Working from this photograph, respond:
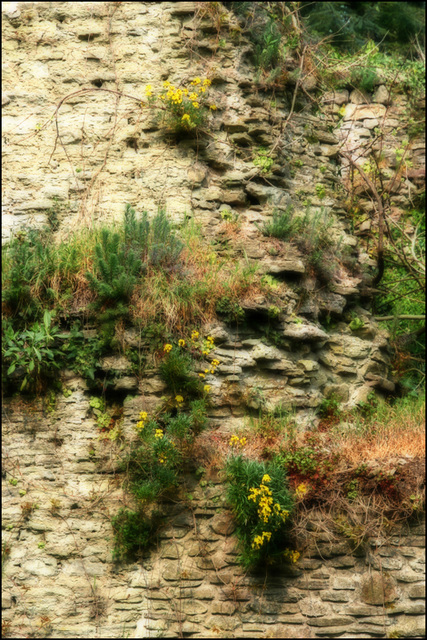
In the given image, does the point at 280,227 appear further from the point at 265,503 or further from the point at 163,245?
the point at 265,503

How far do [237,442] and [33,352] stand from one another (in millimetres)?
1982

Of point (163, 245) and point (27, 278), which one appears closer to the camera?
point (27, 278)

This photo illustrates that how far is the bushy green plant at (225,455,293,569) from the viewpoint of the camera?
484 centimetres

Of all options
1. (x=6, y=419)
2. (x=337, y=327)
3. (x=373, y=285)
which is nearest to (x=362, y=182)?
(x=373, y=285)

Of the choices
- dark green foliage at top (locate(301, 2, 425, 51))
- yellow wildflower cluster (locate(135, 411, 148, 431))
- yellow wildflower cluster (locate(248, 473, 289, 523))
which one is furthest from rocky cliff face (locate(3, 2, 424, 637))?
dark green foliage at top (locate(301, 2, 425, 51))

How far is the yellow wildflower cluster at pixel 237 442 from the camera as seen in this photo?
17.5 feet

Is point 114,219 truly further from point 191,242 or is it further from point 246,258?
point 246,258

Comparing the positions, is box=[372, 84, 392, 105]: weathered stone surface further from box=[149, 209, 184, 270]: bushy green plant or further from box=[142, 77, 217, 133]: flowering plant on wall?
box=[149, 209, 184, 270]: bushy green plant

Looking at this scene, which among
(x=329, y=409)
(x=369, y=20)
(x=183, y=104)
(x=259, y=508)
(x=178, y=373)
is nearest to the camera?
(x=259, y=508)

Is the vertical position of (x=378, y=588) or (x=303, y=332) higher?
(x=303, y=332)

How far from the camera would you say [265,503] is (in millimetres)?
4816

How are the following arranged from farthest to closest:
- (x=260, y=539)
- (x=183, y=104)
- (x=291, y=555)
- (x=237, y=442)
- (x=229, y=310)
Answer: (x=183, y=104), (x=229, y=310), (x=237, y=442), (x=291, y=555), (x=260, y=539)

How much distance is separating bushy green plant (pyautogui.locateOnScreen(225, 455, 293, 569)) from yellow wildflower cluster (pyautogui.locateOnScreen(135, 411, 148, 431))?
2.78 ft

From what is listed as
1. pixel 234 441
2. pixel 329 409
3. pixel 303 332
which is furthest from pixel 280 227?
pixel 234 441
